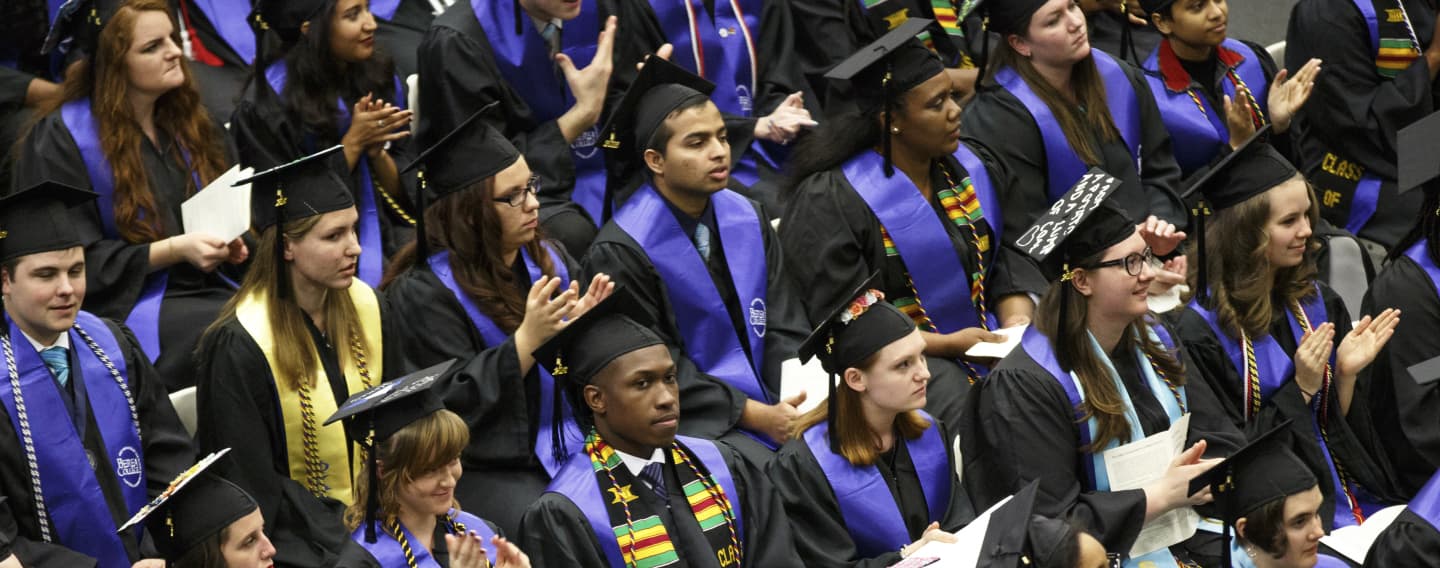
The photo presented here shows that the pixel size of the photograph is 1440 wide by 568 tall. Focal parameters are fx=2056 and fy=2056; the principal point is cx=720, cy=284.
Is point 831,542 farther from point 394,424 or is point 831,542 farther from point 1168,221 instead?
point 1168,221

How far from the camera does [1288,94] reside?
790cm

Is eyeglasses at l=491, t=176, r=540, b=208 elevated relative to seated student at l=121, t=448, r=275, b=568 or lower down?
elevated

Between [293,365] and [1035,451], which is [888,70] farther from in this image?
[293,365]

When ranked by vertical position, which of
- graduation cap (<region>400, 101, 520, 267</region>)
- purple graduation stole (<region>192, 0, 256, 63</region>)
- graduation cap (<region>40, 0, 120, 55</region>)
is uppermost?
graduation cap (<region>40, 0, 120, 55</region>)

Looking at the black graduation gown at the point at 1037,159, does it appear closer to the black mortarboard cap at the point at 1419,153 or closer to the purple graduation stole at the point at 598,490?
the black mortarboard cap at the point at 1419,153

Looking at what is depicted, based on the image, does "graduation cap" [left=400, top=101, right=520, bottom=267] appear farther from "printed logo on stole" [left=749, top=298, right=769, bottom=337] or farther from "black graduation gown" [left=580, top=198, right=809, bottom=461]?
"printed logo on stole" [left=749, top=298, right=769, bottom=337]

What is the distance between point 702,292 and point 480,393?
99 cm

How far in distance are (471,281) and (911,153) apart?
1.66 meters

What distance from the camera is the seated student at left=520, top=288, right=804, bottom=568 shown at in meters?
5.33

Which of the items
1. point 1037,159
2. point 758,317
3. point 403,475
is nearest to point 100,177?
point 403,475

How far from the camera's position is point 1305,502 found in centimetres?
548

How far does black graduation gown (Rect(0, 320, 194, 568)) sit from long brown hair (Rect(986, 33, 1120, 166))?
11.3 feet

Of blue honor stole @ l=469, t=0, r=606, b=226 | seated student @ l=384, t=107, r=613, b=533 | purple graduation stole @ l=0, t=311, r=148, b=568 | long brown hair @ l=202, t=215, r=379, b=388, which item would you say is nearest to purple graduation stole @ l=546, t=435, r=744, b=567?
seated student @ l=384, t=107, r=613, b=533

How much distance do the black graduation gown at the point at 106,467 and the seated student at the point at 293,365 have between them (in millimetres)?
98
